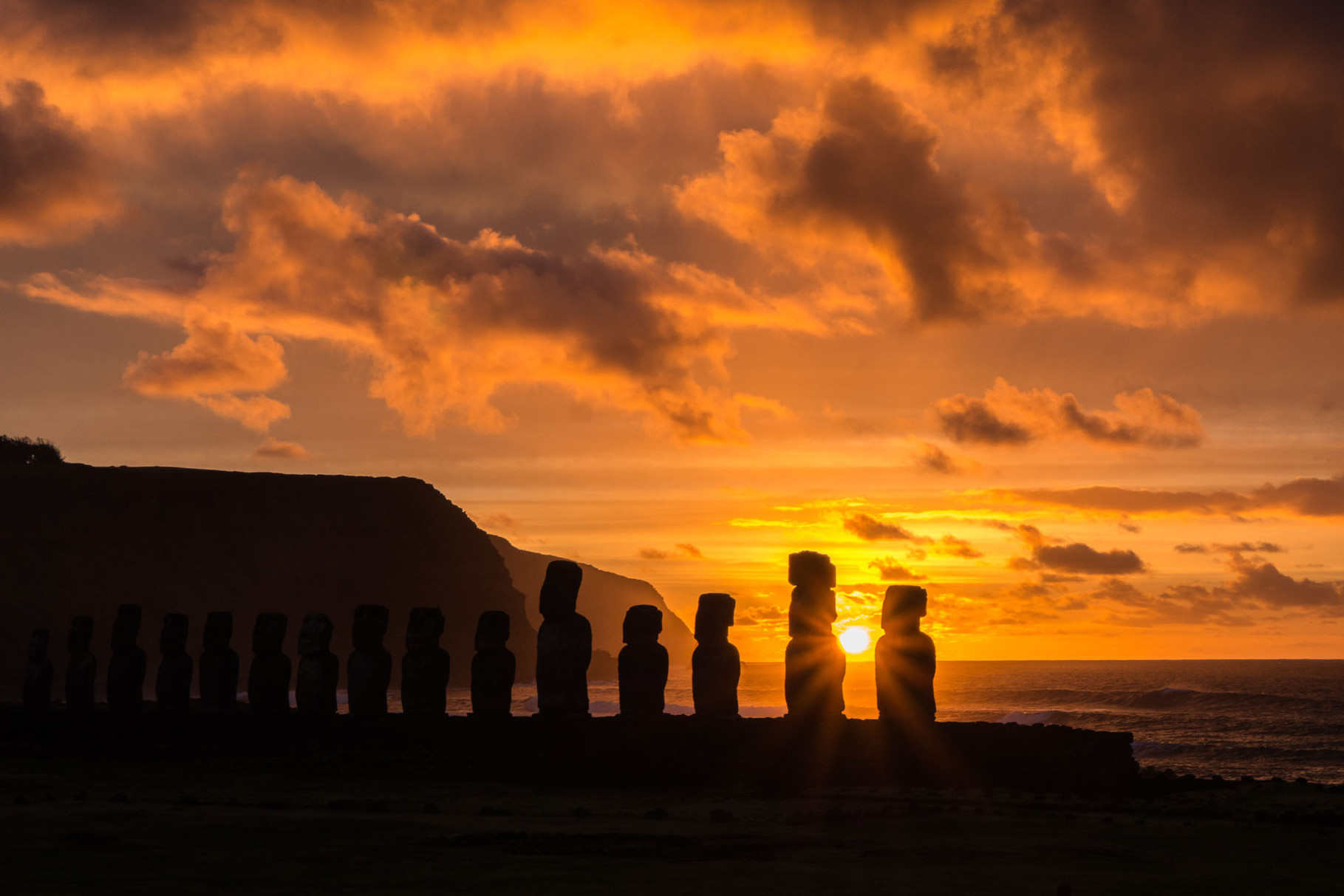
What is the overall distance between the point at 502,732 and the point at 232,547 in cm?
6644

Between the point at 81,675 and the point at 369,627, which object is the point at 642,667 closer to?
the point at 369,627

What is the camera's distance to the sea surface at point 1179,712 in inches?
1693

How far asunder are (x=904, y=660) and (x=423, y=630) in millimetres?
7850

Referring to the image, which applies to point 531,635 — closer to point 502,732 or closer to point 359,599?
point 359,599

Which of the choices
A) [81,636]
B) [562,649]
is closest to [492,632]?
[562,649]

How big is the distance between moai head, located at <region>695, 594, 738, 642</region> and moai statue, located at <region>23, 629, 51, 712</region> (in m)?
13.9

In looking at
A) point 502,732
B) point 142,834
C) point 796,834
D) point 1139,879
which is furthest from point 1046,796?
point 142,834

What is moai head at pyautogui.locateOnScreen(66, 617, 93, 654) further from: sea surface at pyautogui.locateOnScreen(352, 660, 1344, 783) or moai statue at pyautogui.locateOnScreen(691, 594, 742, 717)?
sea surface at pyautogui.locateOnScreen(352, 660, 1344, 783)

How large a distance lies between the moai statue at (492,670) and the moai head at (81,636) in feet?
32.6

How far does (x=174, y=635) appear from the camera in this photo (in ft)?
80.7

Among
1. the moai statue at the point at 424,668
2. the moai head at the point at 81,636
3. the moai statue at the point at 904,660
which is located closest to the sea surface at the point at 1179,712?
the moai statue at the point at 904,660

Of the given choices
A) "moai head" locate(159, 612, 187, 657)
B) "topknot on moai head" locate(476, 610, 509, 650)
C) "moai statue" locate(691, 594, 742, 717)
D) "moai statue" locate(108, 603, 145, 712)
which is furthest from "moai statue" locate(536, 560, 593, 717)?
"moai statue" locate(108, 603, 145, 712)

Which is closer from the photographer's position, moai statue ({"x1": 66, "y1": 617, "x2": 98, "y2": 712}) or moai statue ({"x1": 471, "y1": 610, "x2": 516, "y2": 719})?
moai statue ({"x1": 471, "y1": 610, "x2": 516, "y2": 719})

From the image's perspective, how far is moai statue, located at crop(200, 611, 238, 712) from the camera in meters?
23.5
